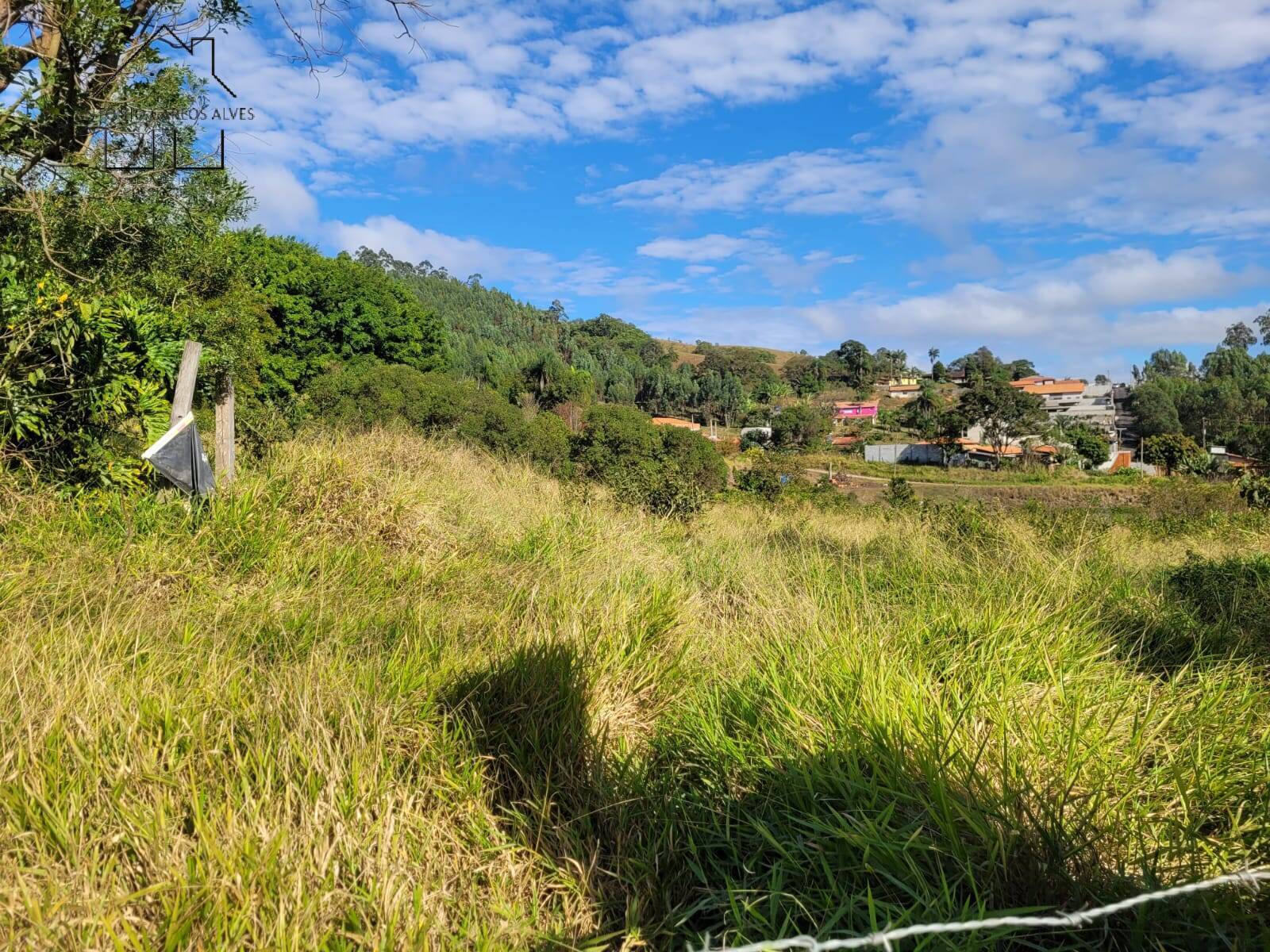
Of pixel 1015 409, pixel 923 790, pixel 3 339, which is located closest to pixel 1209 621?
pixel 923 790

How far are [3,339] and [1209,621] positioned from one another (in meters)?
7.50

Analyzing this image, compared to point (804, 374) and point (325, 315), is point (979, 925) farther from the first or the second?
point (804, 374)

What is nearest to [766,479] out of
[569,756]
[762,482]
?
[762,482]

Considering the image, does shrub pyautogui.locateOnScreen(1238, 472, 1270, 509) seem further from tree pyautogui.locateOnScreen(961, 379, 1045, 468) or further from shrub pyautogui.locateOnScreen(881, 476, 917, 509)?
tree pyautogui.locateOnScreen(961, 379, 1045, 468)

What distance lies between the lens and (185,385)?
4.97 metres

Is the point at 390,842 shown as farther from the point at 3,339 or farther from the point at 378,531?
the point at 3,339

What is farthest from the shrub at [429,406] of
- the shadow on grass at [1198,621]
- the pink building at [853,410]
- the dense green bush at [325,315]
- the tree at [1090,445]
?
the pink building at [853,410]

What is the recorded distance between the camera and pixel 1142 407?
79375 millimetres

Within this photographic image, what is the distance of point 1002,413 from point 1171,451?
11897 mm

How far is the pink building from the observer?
311 ft

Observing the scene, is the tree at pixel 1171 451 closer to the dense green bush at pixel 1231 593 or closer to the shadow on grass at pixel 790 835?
the dense green bush at pixel 1231 593

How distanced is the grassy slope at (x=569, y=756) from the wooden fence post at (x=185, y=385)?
35.8 inches

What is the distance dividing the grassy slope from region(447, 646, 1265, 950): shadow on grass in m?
0.01

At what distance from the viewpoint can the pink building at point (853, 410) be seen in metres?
94.9
